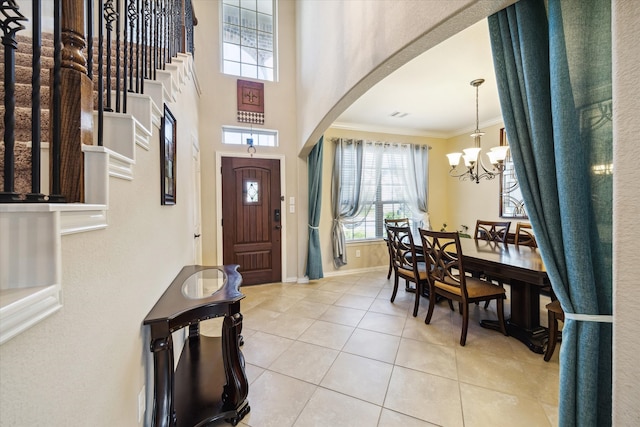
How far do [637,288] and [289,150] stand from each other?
3.96 m

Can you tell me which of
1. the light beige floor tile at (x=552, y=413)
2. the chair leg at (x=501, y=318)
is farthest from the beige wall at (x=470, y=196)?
the light beige floor tile at (x=552, y=413)

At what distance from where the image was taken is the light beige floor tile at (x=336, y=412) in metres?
1.54

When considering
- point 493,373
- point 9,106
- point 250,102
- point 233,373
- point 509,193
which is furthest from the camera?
point 509,193

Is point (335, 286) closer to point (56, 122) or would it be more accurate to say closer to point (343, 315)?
point (343, 315)

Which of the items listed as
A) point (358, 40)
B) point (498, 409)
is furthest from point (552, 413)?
point (358, 40)

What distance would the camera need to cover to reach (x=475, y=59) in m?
2.65

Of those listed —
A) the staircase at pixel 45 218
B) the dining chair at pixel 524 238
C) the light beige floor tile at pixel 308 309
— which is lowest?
the light beige floor tile at pixel 308 309

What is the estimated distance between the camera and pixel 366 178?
4918 millimetres

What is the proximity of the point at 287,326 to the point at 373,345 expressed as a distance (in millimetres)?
937

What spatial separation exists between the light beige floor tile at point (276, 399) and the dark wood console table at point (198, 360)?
0.32 ft

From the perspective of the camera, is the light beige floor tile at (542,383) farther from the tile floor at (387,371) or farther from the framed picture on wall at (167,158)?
the framed picture on wall at (167,158)

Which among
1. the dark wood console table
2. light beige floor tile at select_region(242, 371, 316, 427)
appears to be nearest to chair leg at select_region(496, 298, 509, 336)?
light beige floor tile at select_region(242, 371, 316, 427)

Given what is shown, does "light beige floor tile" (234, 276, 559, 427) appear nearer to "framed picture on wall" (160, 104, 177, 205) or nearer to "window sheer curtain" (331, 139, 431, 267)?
"framed picture on wall" (160, 104, 177, 205)

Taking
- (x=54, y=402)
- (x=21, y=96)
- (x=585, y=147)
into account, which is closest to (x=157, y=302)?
(x=54, y=402)
